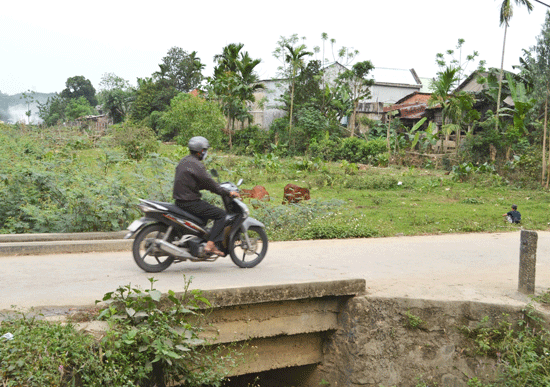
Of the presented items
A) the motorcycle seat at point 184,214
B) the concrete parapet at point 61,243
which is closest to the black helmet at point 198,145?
the motorcycle seat at point 184,214

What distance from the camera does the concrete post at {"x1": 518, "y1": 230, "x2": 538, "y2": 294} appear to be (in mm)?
5691

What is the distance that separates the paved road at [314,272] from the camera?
5426 millimetres

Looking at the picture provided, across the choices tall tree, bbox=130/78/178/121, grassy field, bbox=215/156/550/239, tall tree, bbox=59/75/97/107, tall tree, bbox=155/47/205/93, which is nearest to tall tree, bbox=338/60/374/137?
grassy field, bbox=215/156/550/239

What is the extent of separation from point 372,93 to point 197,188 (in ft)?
131

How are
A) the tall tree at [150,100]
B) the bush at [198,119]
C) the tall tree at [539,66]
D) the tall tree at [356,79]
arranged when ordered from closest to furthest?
the tall tree at [539,66] → the bush at [198,119] → the tall tree at [356,79] → the tall tree at [150,100]

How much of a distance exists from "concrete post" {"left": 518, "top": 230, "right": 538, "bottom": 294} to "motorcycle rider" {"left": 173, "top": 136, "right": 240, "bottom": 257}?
3.33 meters

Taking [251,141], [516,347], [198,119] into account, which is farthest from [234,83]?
[516,347]

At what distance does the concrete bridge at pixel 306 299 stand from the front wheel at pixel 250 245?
141mm

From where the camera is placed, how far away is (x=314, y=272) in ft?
21.5

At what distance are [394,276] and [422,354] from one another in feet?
4.49

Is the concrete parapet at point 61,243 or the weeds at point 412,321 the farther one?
the concrete parapet at point 61,243

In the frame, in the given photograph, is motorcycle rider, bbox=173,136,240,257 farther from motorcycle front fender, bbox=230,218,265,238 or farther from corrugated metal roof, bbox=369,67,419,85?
corrugated metal roof, bbox=369,67,419,85

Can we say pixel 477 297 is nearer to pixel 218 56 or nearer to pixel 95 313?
pixel 95 313

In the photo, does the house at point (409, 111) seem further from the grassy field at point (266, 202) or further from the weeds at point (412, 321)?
the weeds at point (412, 321)
